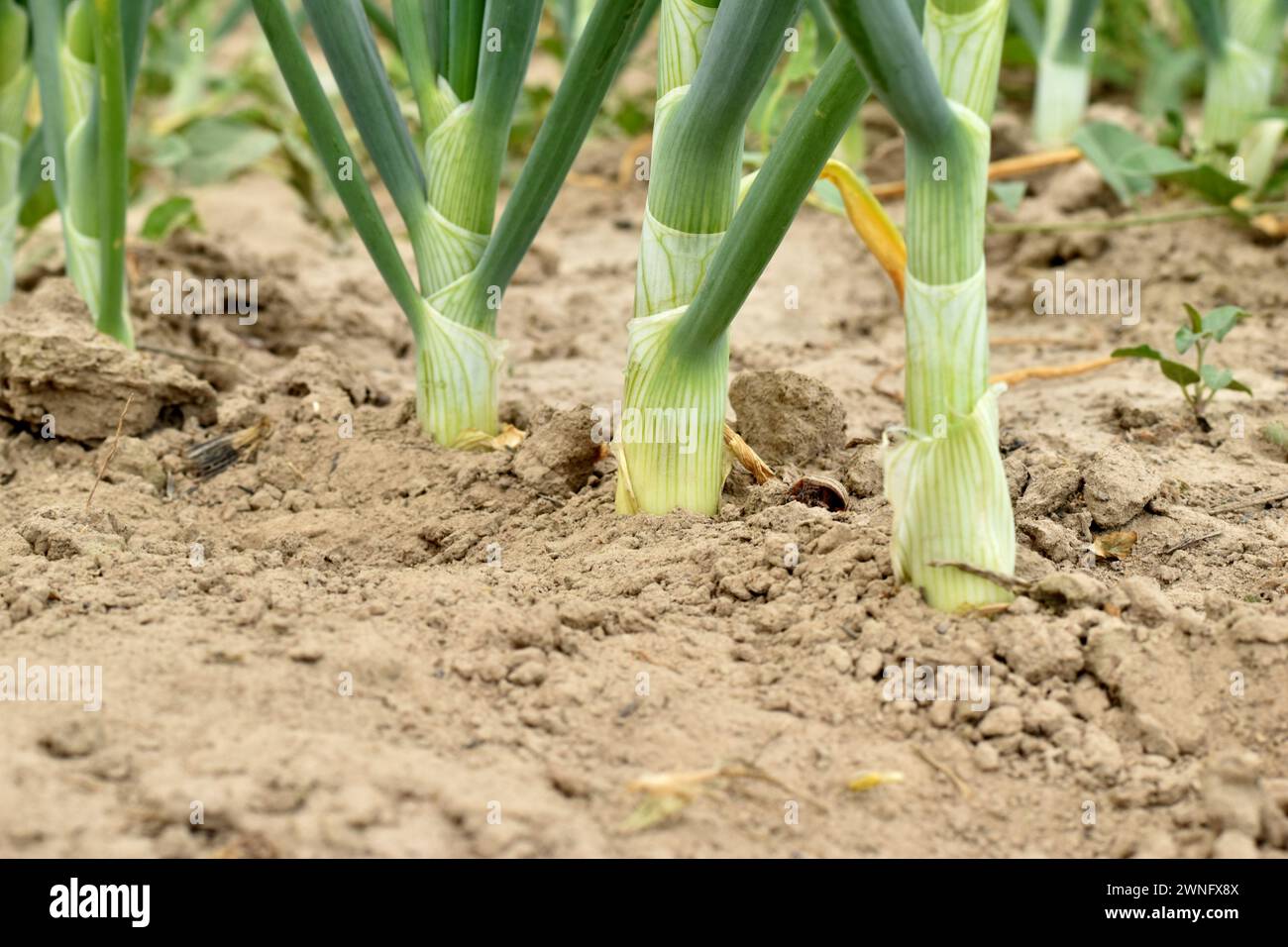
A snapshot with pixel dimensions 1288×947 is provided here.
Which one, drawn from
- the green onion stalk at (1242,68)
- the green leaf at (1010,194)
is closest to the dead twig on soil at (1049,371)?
the green leaf at (1010,194)

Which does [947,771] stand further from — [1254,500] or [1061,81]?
[1061,81]

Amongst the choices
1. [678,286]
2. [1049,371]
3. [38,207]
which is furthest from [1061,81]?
[38,207]

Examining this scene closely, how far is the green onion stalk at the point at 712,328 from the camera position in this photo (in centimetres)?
135

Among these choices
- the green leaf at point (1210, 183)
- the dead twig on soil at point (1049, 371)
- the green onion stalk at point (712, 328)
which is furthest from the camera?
the green leaf at point (1210, 183)

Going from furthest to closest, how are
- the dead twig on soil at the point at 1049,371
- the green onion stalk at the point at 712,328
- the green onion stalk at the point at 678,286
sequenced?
the dead twig on soil at the point at 1049,371 → the green onion stalk at the point at 678,286 → the green onion stalk at the point at 712,328

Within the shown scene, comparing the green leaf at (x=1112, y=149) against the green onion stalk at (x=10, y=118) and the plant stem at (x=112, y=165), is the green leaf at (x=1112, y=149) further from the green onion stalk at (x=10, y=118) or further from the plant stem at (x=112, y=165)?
the green onion stalk at (x=10, y=118)

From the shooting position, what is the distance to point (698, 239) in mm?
1597

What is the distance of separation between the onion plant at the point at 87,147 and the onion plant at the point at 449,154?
15.2 inches

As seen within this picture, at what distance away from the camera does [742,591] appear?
58.7 inches

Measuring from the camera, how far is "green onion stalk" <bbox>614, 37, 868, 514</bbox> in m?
1.35

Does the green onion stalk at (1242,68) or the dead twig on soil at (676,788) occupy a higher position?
the green onion stalk at (1242,68)

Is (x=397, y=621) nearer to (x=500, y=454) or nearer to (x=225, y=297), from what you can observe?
(x=500, y=454)

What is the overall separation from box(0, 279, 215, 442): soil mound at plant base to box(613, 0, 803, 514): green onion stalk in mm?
769

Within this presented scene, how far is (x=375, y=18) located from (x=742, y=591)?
151cm
